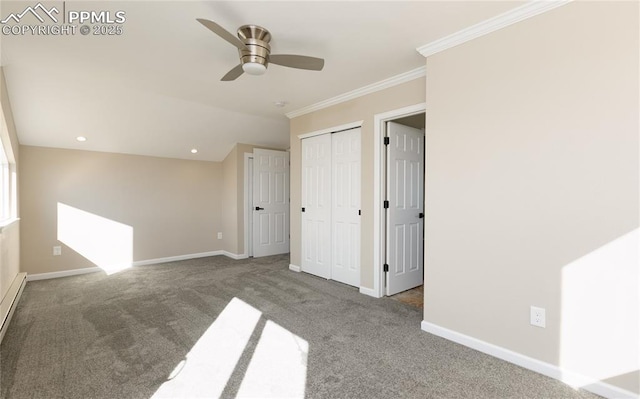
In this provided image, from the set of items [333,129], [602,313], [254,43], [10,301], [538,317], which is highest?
[254,43]

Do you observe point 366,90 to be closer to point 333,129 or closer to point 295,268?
point 333,129

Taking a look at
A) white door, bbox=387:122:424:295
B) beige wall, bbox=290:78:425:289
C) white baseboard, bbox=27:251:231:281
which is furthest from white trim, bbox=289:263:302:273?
white baseboard, bbox=27:251:231:281

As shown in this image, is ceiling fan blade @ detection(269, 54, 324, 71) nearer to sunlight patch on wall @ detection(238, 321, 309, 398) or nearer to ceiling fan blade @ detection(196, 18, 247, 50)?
ceiling fan blade @ detection(196, 18, 247, 50)

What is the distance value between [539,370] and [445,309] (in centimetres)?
66

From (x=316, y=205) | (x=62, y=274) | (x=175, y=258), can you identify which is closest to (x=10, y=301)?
(x=62, y=274)

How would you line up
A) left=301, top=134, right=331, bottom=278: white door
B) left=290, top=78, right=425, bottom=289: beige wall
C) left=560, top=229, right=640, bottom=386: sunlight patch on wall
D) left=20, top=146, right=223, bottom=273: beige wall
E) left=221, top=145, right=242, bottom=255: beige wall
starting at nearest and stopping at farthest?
left=560, top=229, right=640, bottom=386: sunlight patch on wall
left=290, top=78, right=425, bottom=289: beige wall
left=301, top=134, right=331, bottom=278: white door
left=20, top=146, right=223, bottom=273: beige wall
left=221, top=145, right=242, bottom=255: beige wall

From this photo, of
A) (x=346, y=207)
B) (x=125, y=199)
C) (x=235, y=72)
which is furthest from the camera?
(x=125, y=199)

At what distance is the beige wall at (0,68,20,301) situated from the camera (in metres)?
2.84

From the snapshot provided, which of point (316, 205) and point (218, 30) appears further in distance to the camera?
point (316, 205)

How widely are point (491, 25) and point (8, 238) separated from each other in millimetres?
4846

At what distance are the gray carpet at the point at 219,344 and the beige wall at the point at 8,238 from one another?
1.08 ft

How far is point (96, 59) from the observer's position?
8.71ft

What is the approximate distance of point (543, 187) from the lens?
6.36ft

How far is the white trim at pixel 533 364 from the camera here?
67.1 inches
